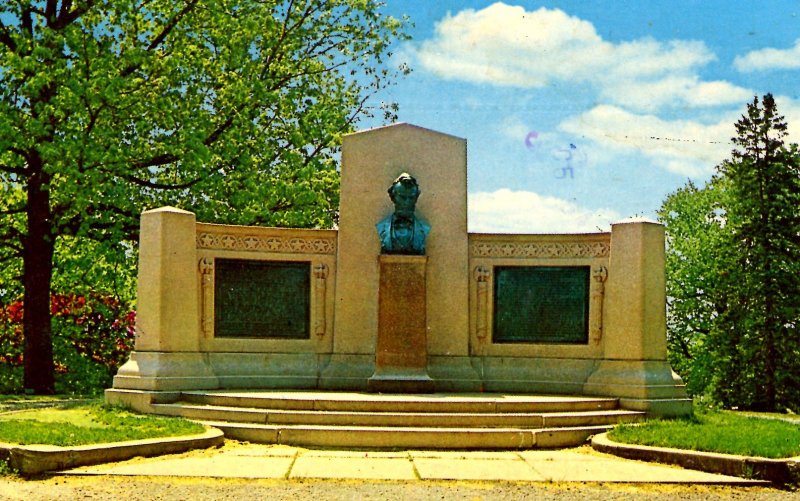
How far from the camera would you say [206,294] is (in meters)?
14.7

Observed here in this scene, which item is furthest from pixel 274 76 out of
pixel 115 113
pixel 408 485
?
pixel 408 485

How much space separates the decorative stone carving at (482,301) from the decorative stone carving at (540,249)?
0.31 meters

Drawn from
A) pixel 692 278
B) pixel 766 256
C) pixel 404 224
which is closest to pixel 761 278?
pixel 766 256

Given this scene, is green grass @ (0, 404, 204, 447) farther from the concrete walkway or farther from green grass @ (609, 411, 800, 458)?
green grass @ (609, 411, 800, 458)

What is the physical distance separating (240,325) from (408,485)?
6.54 metres

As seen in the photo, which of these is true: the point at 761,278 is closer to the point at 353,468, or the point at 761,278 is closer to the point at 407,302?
the point at 407,302

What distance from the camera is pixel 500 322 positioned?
15289 millimetres

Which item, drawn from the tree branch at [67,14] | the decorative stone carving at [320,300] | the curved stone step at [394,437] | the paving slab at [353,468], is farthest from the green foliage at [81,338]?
the paving slab at [353,468]

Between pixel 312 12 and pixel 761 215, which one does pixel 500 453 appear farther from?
pixel 761 215

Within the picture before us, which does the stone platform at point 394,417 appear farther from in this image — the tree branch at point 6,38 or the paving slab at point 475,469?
the tree branch at point 6,38

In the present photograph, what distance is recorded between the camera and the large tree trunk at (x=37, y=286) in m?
21.5

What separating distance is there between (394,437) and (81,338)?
1789 centimetres

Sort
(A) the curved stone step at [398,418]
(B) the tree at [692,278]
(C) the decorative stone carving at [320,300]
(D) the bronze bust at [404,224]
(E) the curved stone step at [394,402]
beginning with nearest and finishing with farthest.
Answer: (A) the curved stone step at [398,418] → (E) the curved stone step at [394,402] → (D) the bronze bust at [404,224] → (C) the decorative stone carving at [320,300] → (B) the tree at [692,278]

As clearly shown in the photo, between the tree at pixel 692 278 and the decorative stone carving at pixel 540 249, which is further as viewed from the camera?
the tree at pixel 692 278
